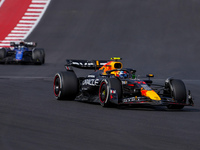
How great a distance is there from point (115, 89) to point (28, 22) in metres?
29.8

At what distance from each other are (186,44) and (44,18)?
1272 centimetres

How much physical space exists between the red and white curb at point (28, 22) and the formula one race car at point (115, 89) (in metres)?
24.4

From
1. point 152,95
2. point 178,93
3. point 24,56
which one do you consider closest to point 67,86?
point 152,95

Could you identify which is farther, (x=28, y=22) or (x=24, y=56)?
(x=28, y=22)

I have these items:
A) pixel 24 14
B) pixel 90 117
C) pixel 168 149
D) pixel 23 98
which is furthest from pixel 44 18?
pixel 168 149

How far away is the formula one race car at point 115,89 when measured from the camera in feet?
33.6

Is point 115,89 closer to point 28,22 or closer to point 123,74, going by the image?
point 123,74

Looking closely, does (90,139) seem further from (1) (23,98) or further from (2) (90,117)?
(1) (23,98)

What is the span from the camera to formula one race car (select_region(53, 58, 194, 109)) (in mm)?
10250

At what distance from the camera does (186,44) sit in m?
32.2

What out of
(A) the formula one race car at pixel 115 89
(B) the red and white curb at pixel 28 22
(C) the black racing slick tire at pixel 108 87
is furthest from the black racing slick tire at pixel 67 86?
(B) the red and white curb at pixel 28 22

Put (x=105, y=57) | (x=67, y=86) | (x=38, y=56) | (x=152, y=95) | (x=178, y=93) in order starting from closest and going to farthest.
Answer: (x=152, y=95) → (x=178, y=93) → (x=67, y=86) → (x=38, y=56) → (x=105, y=57)

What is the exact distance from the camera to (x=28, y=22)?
39.2m

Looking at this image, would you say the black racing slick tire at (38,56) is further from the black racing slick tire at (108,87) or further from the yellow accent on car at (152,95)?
the yellow accent on car at (152,95)
